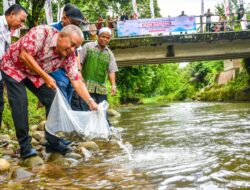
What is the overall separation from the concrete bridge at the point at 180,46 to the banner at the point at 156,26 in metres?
0.36

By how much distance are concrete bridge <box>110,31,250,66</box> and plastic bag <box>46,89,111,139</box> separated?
13844 mm

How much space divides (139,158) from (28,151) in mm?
1258

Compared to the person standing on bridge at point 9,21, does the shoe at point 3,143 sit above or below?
below

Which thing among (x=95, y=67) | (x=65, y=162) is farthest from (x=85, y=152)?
(x=95, y=67)

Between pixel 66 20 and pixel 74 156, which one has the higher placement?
pixel 66 20

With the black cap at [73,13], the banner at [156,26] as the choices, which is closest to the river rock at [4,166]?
the black cap at [73,13]

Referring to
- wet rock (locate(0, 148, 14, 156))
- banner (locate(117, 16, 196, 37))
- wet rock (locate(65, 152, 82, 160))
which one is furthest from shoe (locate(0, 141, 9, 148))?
banner (locate(117, 16, 196, 37))

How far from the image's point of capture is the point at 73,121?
387 centimetres

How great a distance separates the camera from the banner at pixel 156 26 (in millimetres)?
17297

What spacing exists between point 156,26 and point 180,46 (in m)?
1.91

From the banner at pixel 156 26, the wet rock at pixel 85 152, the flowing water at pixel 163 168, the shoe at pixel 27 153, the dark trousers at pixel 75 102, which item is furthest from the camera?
the banner at pixel 156 26

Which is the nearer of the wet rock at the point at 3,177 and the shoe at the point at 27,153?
the wet rock at the point at 3,177

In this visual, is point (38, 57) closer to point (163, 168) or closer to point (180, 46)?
point (163, 168)

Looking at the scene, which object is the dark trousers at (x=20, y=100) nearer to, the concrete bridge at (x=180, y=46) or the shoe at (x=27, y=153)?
the shoe at (x=27, y=153)
